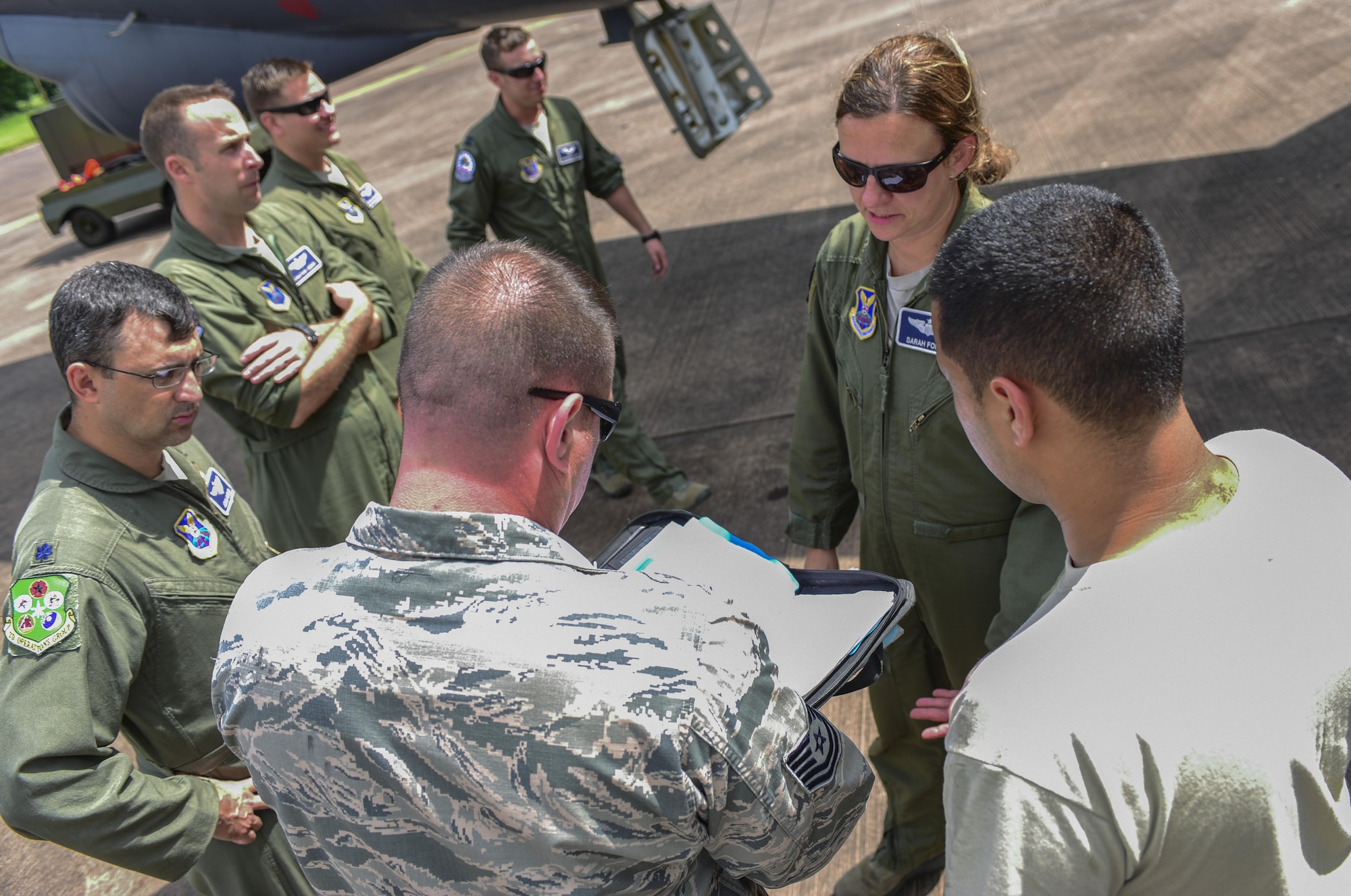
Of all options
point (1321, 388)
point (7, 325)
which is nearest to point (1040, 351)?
point (1321, 388)

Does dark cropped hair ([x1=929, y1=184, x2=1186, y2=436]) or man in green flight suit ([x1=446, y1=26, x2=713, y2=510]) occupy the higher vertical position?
dark cropped hair ([x1=929, y1=184, x2=1186, y2=436])

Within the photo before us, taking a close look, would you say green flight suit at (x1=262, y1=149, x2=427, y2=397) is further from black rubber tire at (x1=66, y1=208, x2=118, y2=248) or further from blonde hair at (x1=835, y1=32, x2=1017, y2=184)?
black rubber tire at (x1=66, y1=208, x2=118, y2=248)

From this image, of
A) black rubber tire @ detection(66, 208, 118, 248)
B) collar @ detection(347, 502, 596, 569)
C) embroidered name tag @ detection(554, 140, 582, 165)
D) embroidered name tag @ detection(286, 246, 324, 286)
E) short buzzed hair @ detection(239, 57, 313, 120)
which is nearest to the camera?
collar @ detection(347, 502, 596, 569)

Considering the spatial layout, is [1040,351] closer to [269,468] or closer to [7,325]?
[269,468]

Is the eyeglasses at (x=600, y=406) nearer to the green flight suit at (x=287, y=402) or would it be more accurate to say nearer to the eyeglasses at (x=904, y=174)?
the eyeglasses at (x=904, y=174)

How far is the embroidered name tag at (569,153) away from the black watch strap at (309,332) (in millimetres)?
1778

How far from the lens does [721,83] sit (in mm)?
5141

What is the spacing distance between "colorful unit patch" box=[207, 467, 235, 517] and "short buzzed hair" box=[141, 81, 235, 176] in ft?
3.67

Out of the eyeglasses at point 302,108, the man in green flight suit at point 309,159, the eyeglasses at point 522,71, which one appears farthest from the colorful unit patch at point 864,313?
the eyeglasses at point 522,71

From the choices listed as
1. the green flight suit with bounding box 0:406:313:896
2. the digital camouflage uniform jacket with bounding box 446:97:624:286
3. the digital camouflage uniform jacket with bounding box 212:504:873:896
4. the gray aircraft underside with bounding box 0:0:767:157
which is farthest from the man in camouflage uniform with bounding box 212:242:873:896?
the gray aircraft underside with bounding box 0:0:767:157

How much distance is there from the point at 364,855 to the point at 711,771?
1.54 ft

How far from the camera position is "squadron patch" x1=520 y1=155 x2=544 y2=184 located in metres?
4.26

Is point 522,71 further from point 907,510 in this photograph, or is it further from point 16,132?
point 16,132

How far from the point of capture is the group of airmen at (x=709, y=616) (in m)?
0.97
